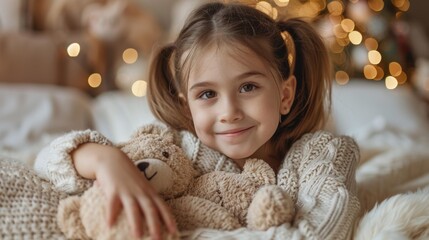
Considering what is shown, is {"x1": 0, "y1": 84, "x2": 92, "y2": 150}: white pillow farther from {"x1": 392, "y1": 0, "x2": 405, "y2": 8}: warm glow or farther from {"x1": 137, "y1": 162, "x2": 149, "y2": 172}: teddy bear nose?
{"x1": 392, "y1": 0, "x2": 405, "y2": 8}: warm glow

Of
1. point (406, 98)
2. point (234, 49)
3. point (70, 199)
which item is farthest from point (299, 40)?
point (406, 98)

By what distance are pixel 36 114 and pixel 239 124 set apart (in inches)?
47.5

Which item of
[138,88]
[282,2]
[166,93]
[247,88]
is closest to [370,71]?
[282,2]

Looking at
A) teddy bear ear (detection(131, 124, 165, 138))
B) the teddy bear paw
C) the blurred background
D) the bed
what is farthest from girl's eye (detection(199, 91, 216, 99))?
the blurred background

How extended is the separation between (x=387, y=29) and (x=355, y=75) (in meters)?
0.30

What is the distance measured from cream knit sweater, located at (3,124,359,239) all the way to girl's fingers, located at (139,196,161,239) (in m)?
0.07

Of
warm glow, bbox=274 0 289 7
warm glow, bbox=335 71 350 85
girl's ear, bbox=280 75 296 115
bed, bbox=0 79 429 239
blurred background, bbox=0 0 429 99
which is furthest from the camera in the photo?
warm glow, bbox=335 71 350 85

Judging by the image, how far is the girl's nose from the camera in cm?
84

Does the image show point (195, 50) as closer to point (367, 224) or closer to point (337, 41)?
point (367, 224)

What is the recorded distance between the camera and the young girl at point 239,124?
2.31 ft

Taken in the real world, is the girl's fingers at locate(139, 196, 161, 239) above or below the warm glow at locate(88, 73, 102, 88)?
above

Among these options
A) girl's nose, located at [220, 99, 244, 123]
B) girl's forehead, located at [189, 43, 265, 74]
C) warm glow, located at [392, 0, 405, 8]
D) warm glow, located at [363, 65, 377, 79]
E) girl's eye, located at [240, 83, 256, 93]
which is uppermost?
warm glow, located at [392, 0, 405, 8]

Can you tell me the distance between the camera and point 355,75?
117 inches

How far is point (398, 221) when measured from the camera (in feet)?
2.47
